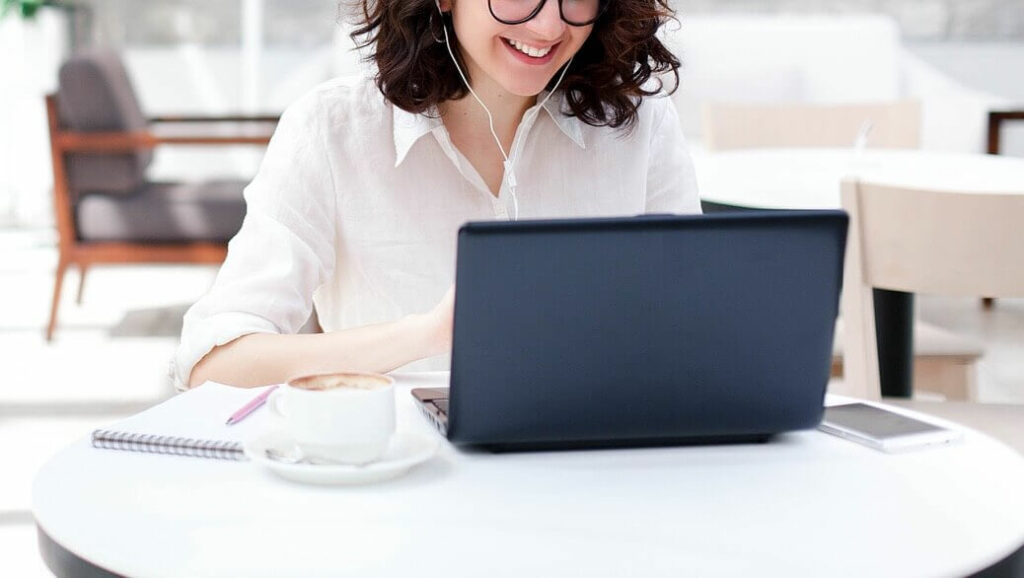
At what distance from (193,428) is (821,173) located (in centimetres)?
175

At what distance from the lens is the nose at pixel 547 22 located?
130 centimetres

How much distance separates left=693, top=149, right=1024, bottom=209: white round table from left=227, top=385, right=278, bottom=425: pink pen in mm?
1229

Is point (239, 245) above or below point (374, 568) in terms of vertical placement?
above

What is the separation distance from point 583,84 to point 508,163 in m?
0.14

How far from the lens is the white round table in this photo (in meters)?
2.15

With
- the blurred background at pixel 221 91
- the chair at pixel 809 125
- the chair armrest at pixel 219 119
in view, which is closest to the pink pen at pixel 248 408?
the blurred background at pixel 221 91

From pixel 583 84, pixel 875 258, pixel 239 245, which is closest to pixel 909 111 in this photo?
pixel 875 258

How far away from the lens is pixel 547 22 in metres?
1.30

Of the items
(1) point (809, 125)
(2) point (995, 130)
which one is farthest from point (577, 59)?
(2) point (995, 130)

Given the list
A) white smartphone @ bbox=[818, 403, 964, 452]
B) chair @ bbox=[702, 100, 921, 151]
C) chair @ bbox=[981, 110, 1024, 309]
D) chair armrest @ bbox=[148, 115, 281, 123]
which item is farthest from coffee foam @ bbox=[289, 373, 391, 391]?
chair @ bbox=[981, 110, 1024, 309]

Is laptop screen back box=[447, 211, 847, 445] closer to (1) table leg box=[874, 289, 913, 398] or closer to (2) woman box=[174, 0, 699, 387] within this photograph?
(2) woman box=[174, 0, 699, 387]

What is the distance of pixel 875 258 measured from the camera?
5.61 ft

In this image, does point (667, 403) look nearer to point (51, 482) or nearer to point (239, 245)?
point (51, 482)

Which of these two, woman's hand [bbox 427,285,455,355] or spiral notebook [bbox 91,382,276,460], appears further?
woman's hand [bbox 427,285,455,355]
